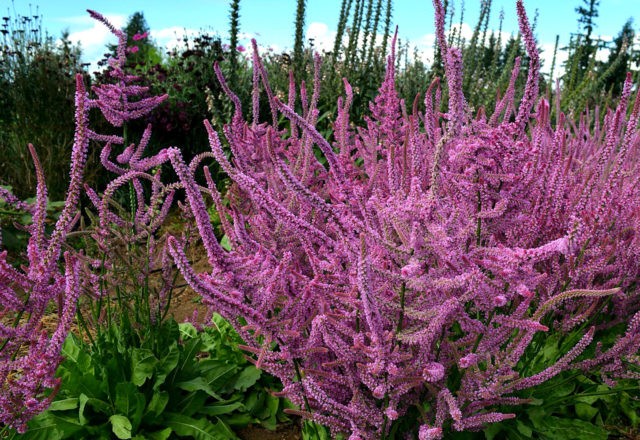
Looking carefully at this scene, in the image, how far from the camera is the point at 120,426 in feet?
8.39

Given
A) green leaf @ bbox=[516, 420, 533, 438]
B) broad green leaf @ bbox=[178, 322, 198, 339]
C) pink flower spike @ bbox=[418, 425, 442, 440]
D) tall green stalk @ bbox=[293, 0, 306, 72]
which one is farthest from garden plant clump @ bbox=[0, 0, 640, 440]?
tall green stalk @ bbox=[293, 0, 306, 72]

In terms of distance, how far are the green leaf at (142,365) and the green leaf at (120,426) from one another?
0.54 ft

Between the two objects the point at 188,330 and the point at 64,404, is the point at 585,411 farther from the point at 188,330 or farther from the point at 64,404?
the point at 64,404

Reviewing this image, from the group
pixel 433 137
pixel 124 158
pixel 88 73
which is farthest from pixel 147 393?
pixel 88 73

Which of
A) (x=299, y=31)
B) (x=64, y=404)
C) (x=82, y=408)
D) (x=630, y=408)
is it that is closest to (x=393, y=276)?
(x=82, y=408)

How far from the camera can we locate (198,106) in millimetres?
7867

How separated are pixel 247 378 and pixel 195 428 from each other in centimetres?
39

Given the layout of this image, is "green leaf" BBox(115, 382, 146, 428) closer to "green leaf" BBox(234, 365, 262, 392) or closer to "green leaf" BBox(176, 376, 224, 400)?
"green leaf" BBox(176, 376, 224, 400)

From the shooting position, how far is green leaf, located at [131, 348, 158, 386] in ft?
8.80

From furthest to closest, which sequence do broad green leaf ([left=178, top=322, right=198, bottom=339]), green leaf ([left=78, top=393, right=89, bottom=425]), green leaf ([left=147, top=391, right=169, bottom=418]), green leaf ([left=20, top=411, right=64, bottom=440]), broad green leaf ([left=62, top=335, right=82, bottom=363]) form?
broad green leaf ([left=178, top=322, right=198, bottom=339]), broad green leaf ([left=62, top=335, right=82, bottom=363]), green leaf ([left=147, top=391, right=169, bottom=418]), green leaf ([left=78, top=393, right=89, bottom=425]), green leaf ([left=20, top=411, right=64, bottom=440])

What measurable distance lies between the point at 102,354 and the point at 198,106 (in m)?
5.58

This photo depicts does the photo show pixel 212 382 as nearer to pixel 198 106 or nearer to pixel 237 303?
pixel 237 303

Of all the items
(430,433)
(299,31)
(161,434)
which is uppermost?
(299,31)

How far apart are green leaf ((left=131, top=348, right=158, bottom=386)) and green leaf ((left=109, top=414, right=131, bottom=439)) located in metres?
0.17
